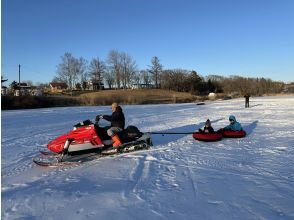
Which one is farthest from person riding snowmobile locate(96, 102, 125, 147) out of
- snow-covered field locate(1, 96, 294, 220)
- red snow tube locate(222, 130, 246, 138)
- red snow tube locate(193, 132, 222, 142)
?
red snow tube locate(222, 130, 246, 138)

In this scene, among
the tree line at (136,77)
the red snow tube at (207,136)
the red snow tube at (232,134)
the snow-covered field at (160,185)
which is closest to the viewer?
the snow-covered field at (160,185)

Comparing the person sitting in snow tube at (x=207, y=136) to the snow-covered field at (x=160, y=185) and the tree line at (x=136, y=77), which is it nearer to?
the snow-covered field at (x=160, y=185)

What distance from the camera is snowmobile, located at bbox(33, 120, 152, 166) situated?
24.5 feet

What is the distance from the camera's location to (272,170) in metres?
6.63

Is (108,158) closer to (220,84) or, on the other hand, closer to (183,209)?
(183,209)

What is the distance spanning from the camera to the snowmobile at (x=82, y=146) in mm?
7460

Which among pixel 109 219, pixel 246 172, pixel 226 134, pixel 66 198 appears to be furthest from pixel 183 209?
pixel 226 134

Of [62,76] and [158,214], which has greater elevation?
[62,76]

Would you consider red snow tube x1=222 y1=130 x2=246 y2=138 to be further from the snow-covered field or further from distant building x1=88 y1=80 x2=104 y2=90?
distant building x1=88 y1=80 x2=104 y2=90

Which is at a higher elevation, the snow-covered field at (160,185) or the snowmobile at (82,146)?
the snowmobile at (82,146)

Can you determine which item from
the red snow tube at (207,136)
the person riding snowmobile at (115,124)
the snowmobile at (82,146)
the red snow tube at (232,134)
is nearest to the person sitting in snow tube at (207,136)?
the red snow tube at (207,136)

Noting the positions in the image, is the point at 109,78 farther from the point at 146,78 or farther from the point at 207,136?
the point at 207,136

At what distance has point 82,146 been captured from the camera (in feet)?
25.1

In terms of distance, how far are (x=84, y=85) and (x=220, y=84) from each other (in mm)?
45796
